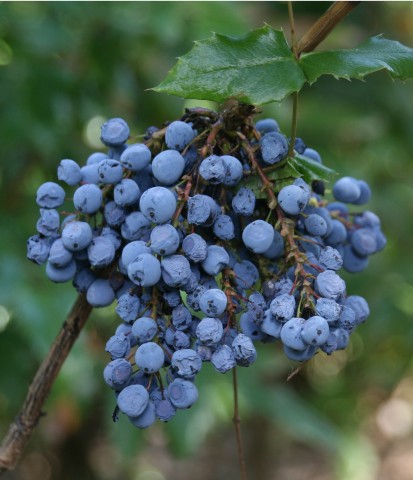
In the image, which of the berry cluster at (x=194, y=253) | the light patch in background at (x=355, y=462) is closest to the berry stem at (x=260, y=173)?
the berry cluster at (x=194, y=253)

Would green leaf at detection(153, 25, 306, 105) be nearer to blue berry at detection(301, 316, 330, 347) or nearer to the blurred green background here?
blue berry at detection(301, 316, 330, 347)

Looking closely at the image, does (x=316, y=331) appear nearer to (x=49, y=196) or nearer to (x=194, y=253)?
(x=194, y=253)

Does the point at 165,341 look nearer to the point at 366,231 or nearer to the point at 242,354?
the point at 242,354

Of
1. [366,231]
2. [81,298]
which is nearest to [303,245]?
[366,231]

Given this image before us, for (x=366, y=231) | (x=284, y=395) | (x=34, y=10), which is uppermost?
(x=366, y=231)

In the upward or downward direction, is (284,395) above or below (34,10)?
below

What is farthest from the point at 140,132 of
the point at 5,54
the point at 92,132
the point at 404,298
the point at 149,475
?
the point at 149,475

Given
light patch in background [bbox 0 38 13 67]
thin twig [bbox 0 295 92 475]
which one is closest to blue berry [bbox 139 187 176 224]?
thin twig [bbox 0 295 92 475]
